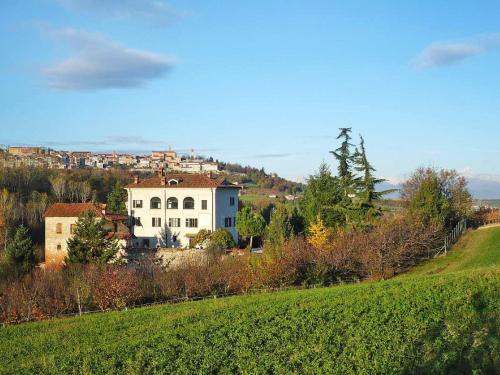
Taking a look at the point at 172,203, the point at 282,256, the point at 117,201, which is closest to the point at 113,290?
the point at 282,256

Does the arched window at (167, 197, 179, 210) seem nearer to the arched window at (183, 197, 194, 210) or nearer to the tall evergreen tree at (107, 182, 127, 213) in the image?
the arched window at (183, 197, 194, 210)

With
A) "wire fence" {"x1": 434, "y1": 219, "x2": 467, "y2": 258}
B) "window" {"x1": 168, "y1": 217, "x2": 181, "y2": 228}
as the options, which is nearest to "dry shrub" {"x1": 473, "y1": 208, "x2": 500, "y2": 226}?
"wire fence" {"x1": 434, "y1": 219, "x2": 467, "y2": 258}

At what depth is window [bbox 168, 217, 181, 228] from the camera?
51.5 m

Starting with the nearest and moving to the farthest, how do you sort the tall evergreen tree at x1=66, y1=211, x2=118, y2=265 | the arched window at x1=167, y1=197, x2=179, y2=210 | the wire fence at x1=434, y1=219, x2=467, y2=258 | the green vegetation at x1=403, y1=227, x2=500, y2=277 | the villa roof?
1. the green vegetation at x1=403, y1=227, x2=500, y2=277
2. the tall evergreen tree at x1=66, y1=211, x2=118, y2=265
3. the wire fence at x1=434, y1=219, x2=467, y2=258
4. the villa roof
5. the arched window at x1=167, y1=197, x2=179, y2=210

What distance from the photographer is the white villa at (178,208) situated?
5062cm

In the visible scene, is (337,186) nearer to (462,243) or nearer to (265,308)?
(462,243)

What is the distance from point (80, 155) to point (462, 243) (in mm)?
171484

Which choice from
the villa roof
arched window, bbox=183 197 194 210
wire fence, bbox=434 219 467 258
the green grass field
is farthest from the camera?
arched window, bbox=183 197 194 210

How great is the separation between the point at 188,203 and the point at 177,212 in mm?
1435

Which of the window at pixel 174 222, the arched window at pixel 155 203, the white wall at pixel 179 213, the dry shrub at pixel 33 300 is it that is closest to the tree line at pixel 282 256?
the dry shrub at pixel 33 300

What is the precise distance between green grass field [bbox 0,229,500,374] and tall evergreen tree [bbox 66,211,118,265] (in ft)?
51.7

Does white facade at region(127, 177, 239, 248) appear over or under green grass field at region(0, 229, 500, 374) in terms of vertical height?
over

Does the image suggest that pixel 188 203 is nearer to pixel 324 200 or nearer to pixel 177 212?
pixel 177 212

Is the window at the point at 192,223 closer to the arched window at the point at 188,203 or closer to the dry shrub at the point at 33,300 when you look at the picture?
the arched window at the point at 188,203
